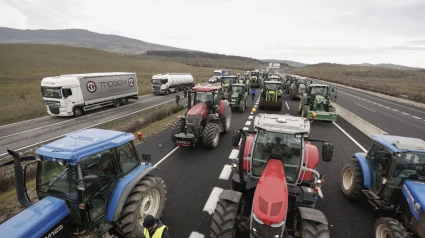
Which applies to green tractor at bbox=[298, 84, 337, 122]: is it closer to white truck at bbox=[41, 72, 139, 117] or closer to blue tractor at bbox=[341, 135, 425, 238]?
blue tractor at bbox=[341, 135, 425, 238]

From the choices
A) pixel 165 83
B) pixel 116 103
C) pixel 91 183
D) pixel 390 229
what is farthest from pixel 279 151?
pixel 165 83

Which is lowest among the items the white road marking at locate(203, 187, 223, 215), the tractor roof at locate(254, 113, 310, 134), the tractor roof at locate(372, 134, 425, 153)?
the white road marking at locate(203, 187, 223, 215)

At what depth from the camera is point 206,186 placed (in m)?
7.30

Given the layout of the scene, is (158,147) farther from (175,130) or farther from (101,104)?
(101,104)

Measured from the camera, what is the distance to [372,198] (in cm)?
564

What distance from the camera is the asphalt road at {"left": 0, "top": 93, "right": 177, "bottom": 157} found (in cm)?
1321

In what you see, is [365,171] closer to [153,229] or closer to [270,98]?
[153,229]

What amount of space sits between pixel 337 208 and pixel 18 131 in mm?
19346

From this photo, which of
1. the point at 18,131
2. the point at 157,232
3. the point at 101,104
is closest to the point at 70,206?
the point at 157,232

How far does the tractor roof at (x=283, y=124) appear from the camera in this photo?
16.4 feet

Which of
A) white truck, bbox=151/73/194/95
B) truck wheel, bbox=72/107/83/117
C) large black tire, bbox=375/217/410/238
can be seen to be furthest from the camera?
white truck, bbox=151/73/194/95

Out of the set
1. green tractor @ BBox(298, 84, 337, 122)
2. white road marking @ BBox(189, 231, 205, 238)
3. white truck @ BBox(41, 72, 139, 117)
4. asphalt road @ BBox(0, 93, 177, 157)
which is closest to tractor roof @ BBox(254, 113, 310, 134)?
white road marking @ BBox(189, 231, 205, 238)

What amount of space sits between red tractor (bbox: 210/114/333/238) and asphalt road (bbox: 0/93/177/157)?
13.3 metres

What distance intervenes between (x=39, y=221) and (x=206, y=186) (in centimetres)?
471
